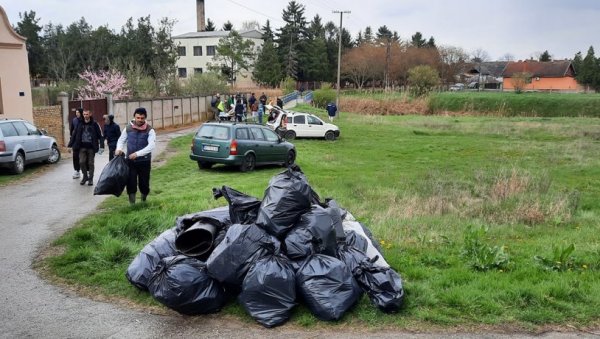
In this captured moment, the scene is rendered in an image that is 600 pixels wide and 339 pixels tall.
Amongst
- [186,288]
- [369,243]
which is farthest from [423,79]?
[186,288]

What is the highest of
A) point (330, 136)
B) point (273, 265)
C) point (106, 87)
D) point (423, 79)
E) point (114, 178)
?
point (423, 79)

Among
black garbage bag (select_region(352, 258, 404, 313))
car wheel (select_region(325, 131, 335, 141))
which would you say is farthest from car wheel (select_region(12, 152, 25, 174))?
car wheel (select_region(325, 131, 335, 141))

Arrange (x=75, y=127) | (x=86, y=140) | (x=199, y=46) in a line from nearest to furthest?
(x=86, y=140)
(x=75, y=127)
(x=199, y=46)

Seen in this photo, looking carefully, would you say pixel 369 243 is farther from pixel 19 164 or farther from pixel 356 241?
pixel 19 164

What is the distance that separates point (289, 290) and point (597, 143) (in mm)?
27736

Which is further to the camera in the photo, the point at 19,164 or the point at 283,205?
the point at 19,164

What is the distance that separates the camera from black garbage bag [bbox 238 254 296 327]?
→ 5.05m

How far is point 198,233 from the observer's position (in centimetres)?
603

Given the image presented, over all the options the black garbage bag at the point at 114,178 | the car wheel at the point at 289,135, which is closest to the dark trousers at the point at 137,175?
the black garbage bag at the point at 114,178

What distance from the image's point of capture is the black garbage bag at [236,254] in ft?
17.0

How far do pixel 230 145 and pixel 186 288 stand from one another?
11.4 meters

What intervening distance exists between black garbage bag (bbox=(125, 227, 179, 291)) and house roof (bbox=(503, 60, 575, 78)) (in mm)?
→ 98887

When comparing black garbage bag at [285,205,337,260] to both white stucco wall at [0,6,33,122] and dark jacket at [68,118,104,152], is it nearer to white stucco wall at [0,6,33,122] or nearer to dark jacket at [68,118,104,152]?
dark jacket at [68,118,104,152]

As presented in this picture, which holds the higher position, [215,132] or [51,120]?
[215,132]
